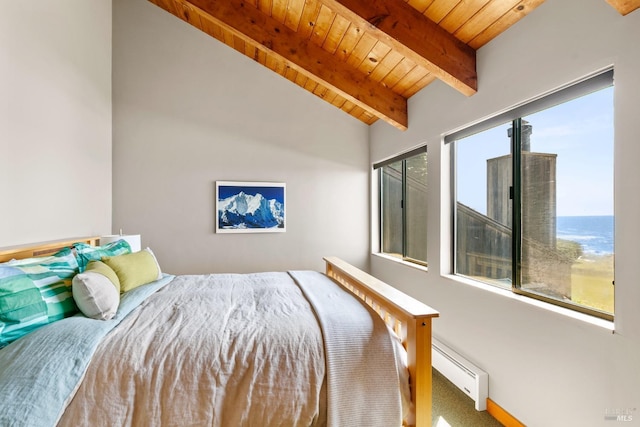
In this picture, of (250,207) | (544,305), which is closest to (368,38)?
(250,207)

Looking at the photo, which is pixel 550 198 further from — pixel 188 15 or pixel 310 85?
pixel 188 15

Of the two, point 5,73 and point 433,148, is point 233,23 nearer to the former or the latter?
point 5,73

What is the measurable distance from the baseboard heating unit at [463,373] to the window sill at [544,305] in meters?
0.57

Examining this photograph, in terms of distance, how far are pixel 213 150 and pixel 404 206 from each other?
2.43 meters

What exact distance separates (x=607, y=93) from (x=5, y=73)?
3446 mm

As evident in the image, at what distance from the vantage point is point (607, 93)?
4.77ft

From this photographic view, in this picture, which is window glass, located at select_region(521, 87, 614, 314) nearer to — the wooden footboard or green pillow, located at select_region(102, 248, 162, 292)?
the wooden footboard

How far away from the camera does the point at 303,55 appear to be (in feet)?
9.44

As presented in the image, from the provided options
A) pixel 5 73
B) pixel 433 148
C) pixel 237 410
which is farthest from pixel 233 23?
pixel 237 410

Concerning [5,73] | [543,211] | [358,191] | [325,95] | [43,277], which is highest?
[325,95]

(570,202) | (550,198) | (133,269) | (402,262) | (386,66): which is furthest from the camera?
(402,262)

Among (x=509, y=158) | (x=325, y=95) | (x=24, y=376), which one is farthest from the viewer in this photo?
(x=325, y=95)

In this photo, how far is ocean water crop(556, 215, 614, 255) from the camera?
145cm
